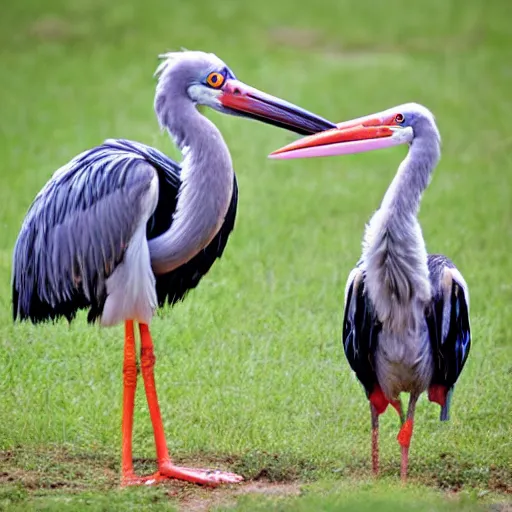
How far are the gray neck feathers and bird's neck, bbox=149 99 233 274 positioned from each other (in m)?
0.76

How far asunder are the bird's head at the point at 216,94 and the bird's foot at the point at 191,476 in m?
1.70

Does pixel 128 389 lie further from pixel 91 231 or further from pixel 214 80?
pixel 214 80

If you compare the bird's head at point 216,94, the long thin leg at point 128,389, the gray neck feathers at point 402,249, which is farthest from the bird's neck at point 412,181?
the long thin leg at point 128,389

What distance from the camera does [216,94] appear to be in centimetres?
605

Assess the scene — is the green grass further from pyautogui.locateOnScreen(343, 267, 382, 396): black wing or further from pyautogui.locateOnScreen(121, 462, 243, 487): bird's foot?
pyautogui.locateOnScreen(343, 267, 382, 396): black wing

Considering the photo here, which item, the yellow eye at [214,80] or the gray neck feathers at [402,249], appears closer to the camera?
the gray neck feathers at [402,249]

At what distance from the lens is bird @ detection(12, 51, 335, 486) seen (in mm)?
5828

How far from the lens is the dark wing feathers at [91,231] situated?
5.81 m

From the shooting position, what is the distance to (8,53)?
53.2 ft

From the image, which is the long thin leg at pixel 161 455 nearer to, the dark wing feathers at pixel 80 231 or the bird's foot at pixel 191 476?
the bird's foot at pixel 191 476

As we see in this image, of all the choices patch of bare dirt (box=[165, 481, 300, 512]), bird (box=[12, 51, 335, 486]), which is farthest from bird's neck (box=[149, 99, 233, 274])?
patch of bare dirt (box=[165, 481, 300, 512])

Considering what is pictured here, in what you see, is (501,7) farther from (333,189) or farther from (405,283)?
(405,283)

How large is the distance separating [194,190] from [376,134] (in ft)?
3.04

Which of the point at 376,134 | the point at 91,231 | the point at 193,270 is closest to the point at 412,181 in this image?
the point at 376,134
